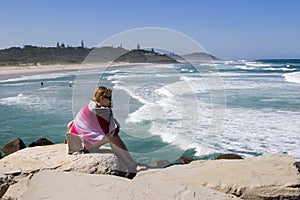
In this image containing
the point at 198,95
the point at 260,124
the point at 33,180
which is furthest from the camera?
the point at 198,95

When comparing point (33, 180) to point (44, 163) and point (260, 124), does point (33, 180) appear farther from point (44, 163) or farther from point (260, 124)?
point (260, 124)

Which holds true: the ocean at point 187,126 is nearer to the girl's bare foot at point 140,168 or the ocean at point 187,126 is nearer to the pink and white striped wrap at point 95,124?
the pink and white striped wrap at point 95,124

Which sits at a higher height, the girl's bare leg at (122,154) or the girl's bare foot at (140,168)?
the girl's bare leg at (122,154)

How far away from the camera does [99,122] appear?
4.66 metres

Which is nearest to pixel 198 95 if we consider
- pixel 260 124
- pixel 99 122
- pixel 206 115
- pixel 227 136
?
pixel 206 115

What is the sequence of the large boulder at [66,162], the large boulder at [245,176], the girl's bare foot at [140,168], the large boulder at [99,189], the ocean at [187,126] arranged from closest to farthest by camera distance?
1. the large boulder at [99,189]
2. the large boulder at [245,176]
3. the large boulder at [66,162]
4. the girl's bare foot at [140,168]
5. the ocean at [187,126]

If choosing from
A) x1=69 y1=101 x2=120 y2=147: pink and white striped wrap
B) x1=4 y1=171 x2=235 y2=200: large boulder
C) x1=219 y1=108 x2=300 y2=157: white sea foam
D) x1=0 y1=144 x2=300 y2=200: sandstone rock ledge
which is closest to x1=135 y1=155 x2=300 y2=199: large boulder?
x1=0 y1=144 x2=300 y2=200: sandstone rock ledge

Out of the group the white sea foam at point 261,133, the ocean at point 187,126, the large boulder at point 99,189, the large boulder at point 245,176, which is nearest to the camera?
the large boulder at point 99,189

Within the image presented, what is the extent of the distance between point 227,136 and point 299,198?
328 inches

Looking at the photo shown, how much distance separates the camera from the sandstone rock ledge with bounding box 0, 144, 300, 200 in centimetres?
371

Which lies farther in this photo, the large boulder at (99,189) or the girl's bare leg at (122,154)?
the girl's bare leg at (122,154)

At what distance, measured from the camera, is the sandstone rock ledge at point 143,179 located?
12.2ft

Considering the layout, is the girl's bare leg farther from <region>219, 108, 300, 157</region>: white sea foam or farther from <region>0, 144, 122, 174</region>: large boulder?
<region>219, 108, 300, 157</region>: white sea foam

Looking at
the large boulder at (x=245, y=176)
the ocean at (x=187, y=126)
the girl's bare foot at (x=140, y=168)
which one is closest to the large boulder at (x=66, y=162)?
the girl's bare foot at (x=140, y=168)
